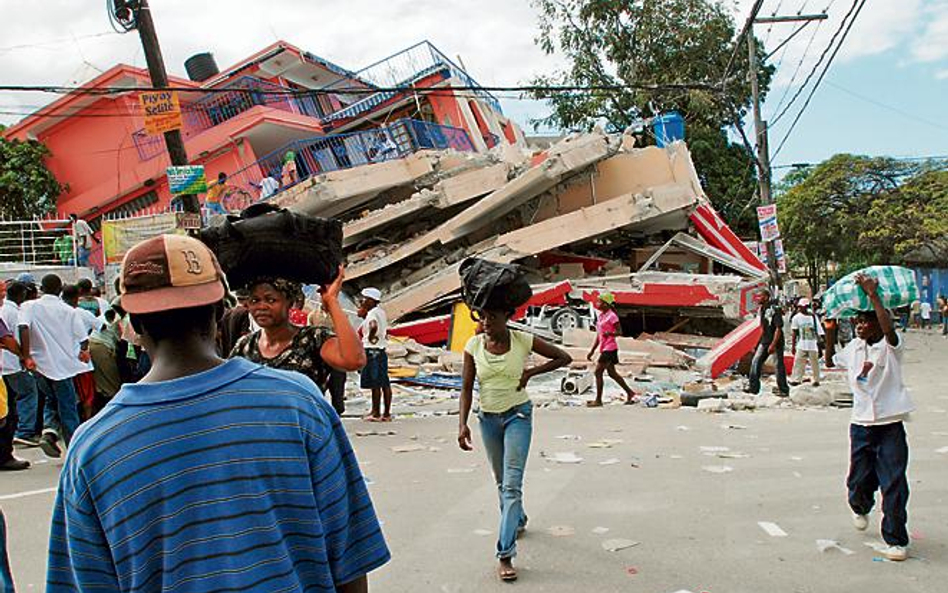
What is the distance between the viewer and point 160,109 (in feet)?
39.1

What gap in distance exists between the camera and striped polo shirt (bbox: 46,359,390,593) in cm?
164

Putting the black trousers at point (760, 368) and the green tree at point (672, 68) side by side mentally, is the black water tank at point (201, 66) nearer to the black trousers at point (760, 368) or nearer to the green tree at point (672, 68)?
the green tree at point (672, 68)

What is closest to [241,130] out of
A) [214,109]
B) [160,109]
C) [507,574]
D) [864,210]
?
[214,109]

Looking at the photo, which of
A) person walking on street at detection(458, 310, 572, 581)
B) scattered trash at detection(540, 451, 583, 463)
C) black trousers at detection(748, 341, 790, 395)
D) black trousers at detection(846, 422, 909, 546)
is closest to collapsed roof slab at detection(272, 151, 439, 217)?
black trousers at detection(748, 341, 790, 395)

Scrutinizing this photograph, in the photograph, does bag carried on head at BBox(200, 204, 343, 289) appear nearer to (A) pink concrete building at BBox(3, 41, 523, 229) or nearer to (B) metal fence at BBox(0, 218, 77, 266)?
(B) metal fence at BBox(0, 218, 77, 266)

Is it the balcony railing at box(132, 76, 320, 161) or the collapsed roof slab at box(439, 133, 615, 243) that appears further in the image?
the balcony railing at box(132, 76, 320, 161)

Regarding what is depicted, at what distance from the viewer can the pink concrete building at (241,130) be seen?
23219mm

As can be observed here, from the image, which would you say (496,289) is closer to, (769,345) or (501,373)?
(501,373)

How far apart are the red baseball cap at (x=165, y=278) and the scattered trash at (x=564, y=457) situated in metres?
6.26

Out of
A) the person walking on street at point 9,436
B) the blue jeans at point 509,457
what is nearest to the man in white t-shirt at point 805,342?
the blue jeans at point 509,457

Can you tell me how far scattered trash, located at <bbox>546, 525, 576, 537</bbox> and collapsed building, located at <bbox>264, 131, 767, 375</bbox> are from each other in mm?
11385

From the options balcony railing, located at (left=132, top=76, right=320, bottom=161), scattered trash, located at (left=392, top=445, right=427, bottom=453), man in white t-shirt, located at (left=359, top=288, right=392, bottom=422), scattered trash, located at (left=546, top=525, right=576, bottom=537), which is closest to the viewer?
scattered trash, located at (left=546, top=525, right=576, bottom=537)

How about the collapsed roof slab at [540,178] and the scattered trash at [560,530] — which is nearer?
the scattered trash at [560,530]

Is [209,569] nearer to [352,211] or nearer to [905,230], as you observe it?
[352,211]
